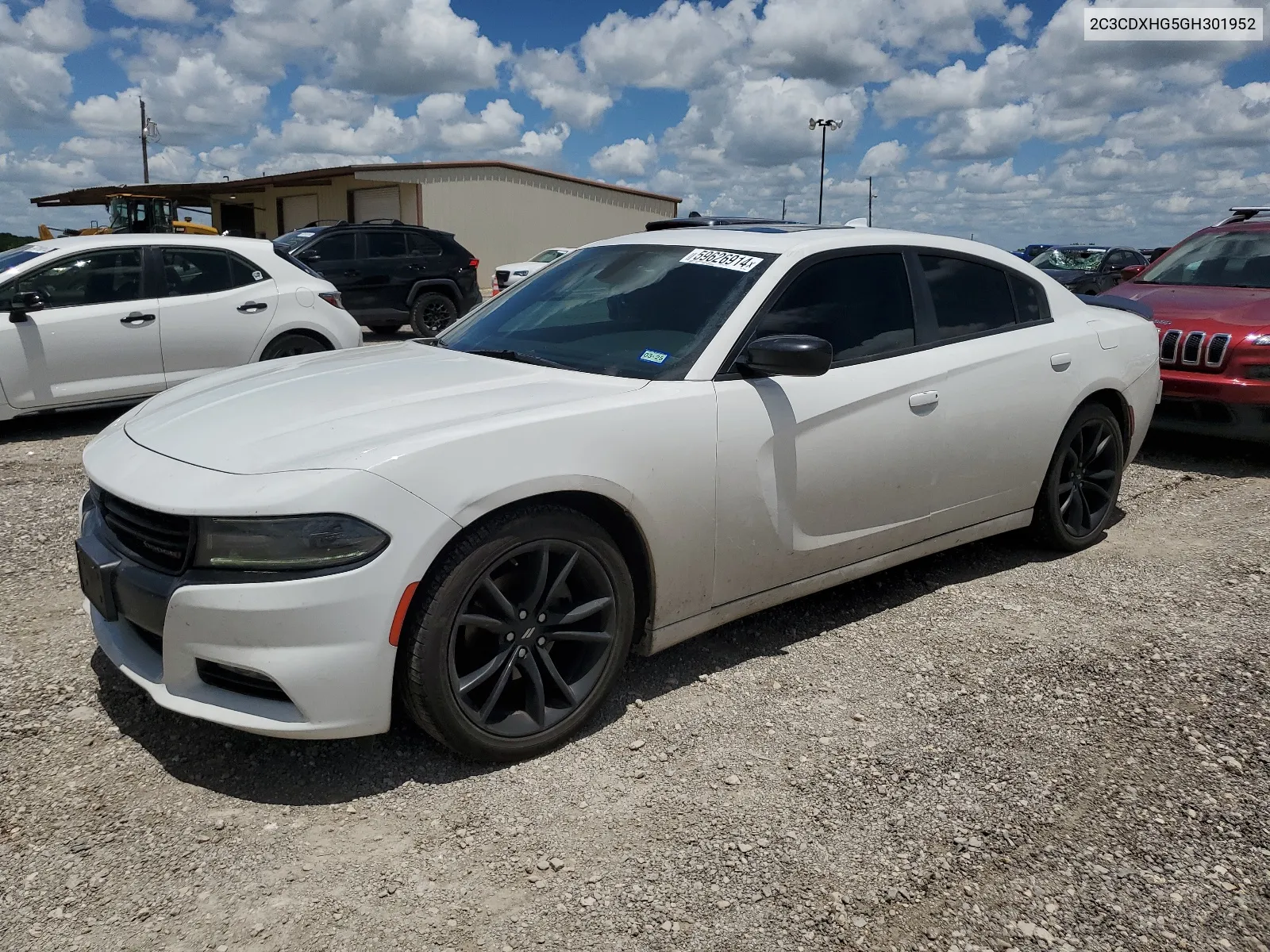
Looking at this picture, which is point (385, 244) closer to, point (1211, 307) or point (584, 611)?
point (1211, 307)

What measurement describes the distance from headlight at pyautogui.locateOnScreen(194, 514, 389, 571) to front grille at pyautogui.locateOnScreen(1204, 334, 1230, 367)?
6.22 metres

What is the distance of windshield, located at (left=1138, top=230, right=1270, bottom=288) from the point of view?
7.76 m

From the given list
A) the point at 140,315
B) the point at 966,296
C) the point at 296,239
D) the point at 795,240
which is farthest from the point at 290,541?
the point at 296,239

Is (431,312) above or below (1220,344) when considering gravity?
below

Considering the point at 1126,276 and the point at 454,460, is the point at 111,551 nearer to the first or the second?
the point at 454,460

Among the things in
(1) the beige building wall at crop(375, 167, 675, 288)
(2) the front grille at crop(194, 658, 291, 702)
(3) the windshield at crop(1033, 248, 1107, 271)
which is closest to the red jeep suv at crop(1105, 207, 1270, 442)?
(2) the front grille at crop(194, 658, 291, 702)

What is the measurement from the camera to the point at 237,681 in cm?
282

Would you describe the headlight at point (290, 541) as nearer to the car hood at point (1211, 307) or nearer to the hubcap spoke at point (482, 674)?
the hubcap spoke at point (482, 674)

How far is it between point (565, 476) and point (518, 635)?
486 millimetres

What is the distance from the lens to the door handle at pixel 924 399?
157 inches

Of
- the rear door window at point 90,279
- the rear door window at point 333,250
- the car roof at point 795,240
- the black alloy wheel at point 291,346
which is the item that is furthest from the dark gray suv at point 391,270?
the car roof at point 795,240

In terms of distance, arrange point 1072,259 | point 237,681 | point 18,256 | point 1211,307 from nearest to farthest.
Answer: point 237,681 < point 1211,307 < point 18,256 < point 1072,259

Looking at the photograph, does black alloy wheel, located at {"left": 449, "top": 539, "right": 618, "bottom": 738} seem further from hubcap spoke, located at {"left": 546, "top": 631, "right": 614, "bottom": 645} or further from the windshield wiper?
the windshield wiper

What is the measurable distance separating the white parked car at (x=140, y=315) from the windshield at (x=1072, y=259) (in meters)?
20.2
